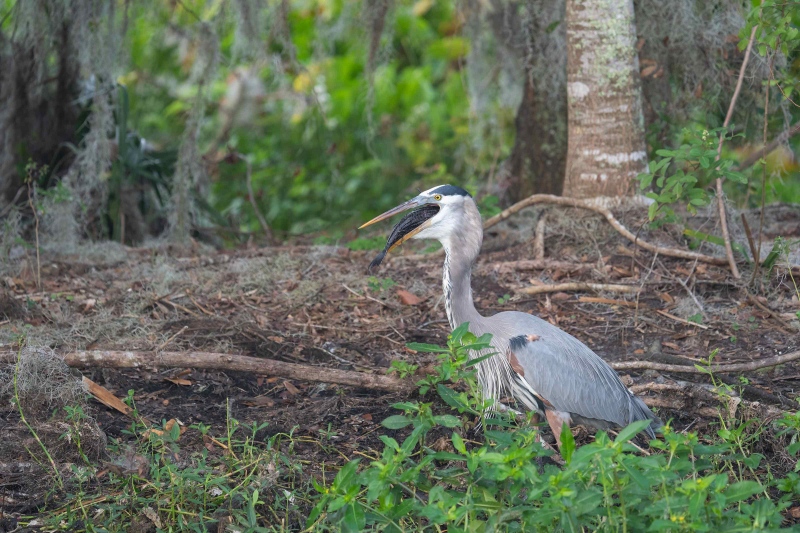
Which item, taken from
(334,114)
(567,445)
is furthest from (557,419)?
(334,114)

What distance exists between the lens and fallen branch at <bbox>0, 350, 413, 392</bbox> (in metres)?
3.84

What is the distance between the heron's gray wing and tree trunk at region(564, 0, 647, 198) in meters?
1.87

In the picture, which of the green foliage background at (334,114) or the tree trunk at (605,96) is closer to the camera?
the tree trunk at (605,96)

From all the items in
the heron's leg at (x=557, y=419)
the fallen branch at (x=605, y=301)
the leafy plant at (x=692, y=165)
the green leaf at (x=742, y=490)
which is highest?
the leafy plant at (x=692, y=165)

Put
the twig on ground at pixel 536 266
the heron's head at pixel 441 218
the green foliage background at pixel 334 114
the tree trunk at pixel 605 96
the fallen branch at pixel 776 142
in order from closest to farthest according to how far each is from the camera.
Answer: the heron's head at pixel 441 218 < the twig on ground at pixel 536 266 < the tree trunk at pixel 605 96 < the fallen branch at pixel 776 142 < the green foliage background at pixel 334 114

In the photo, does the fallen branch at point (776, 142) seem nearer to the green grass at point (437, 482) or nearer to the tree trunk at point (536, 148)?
the tree trunk at point (536, 148)

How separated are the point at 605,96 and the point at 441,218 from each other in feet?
6.28

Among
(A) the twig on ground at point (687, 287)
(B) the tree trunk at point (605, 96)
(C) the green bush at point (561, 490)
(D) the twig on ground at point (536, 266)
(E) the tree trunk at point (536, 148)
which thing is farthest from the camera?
(E) the tree trunk at point (536, 148)

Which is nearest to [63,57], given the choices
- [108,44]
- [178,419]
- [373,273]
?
[108,44]

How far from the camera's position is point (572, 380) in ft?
12.1

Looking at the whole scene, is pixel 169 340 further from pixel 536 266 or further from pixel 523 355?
pixel 536 266

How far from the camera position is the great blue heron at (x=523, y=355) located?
12.2ft

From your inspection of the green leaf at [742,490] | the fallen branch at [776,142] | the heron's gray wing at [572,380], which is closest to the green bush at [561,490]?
the green leaf at [742,490]

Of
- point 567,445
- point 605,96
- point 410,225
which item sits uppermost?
point 605,96
